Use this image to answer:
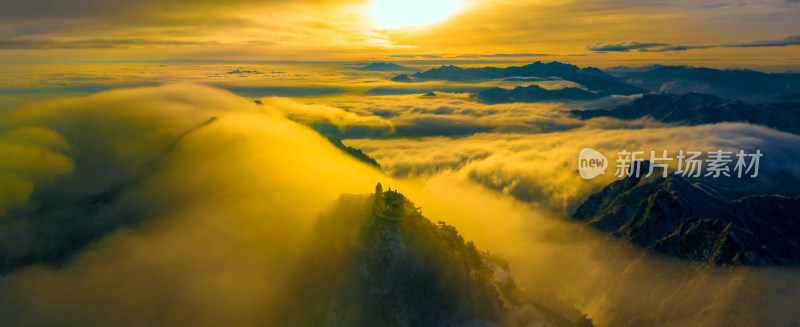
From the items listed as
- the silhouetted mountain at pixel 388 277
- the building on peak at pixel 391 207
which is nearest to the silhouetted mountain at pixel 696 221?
the silhouetted mountain at pixel 388 277

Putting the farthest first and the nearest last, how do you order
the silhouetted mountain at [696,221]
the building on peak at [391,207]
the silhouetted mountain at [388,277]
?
the silhouetted mountain at [696,221] < the building on peak at [391,207] < the silhouetted mountain at [388,277]

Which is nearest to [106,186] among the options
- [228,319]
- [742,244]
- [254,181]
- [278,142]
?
[254,181]

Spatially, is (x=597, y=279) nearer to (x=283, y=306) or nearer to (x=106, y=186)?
(x=283, y=306)

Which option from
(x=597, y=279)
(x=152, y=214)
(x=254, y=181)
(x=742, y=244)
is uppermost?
(x=254, y=181)

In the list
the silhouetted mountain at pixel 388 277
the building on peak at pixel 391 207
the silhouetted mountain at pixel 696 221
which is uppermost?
the building on peak at pixel 391 207

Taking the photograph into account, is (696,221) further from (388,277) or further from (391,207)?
(388,277)

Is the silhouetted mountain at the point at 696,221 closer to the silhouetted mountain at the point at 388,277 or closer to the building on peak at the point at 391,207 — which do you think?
the silhouetted mountain at the point at 388,277
